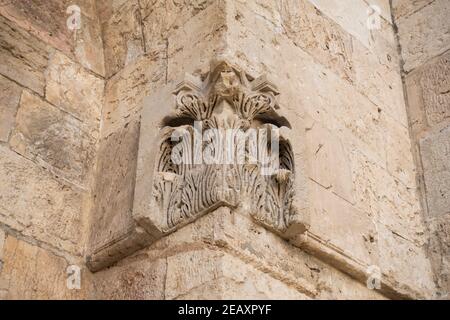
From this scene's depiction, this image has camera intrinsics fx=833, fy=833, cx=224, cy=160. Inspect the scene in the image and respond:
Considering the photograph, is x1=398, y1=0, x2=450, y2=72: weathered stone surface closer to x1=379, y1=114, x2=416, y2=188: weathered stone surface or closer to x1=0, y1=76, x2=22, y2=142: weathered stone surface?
x1=379, y1=114, x2=416, y2=188: weathered stone surface

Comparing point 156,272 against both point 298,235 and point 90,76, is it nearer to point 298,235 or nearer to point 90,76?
point 298,235

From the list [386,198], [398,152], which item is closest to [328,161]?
[386,198]

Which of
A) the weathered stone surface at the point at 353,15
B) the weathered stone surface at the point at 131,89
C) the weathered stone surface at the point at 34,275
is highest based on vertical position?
the weathered stone surface at the point at 353,15

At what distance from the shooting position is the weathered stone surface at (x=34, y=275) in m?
3.40

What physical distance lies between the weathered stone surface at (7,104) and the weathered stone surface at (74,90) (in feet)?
0.57

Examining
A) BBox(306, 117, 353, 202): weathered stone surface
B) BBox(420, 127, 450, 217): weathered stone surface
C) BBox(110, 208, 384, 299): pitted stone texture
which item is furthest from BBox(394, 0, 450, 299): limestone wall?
BBox(110, 208, 384, 299): pitted stone texture

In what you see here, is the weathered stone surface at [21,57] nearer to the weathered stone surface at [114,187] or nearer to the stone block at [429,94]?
the weathered stone surface at [114,187]

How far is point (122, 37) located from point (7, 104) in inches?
31.2

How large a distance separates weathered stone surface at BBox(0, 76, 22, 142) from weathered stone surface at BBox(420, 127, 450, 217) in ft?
6.94

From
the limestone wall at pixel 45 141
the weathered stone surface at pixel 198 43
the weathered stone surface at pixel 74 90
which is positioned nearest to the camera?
the limestone wall at pixel 45 141

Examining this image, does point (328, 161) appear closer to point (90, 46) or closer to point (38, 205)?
point (38, 205)

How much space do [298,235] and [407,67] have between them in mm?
1836

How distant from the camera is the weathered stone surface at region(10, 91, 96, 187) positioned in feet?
12.4

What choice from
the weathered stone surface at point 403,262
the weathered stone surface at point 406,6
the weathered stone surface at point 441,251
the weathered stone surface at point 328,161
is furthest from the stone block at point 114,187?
the weathered stone surface at point 406,6
